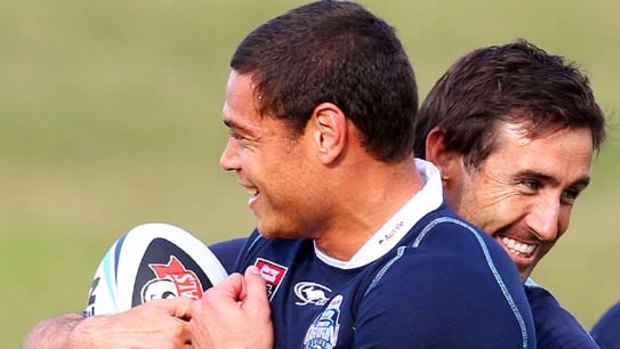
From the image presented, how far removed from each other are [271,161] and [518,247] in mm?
1203

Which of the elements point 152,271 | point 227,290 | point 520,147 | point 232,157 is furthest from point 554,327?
point 152,271

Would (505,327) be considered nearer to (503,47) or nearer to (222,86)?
(503,47)

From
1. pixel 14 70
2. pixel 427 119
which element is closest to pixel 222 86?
pixel 14 70

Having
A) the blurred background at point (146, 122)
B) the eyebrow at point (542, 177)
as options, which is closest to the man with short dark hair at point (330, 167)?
the eyebrow at point (542, 177)

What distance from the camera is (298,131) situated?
230 inches

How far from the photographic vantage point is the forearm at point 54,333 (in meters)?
6.32

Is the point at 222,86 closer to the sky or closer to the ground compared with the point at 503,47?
closer to the ground

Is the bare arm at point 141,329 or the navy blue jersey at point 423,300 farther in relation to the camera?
the bare arm at point 141,329

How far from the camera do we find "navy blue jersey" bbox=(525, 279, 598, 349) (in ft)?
Result: 20.3

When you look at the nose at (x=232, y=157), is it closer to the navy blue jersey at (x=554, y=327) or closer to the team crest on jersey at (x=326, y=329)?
the team crest on jersey at (x=326, y=329)

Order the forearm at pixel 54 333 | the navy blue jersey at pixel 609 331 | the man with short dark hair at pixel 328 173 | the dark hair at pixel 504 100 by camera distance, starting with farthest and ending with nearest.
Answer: the navy blue jersey at pixel 609 331, the dark hair at pixel 504 100, the forearm at pixel 54 333, the man with short dark hair at pixel 328 173

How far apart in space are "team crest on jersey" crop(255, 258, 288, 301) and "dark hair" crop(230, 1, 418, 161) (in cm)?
66

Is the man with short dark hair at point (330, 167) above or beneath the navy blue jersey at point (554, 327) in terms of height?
above

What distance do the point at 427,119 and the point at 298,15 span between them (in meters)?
1.02
